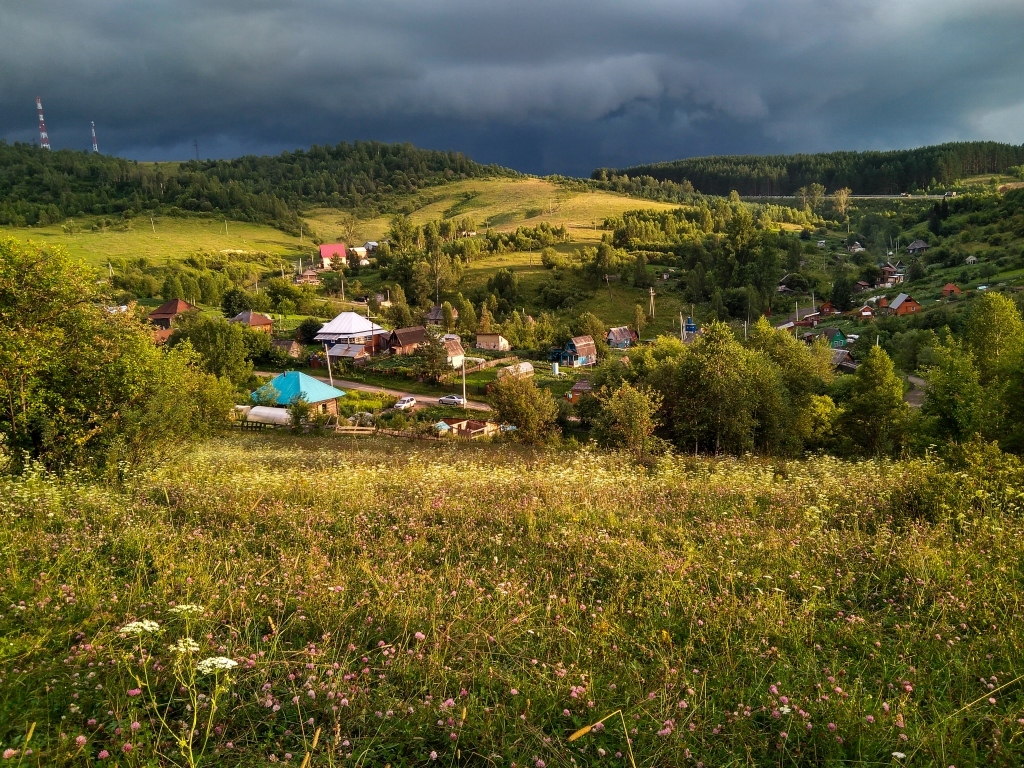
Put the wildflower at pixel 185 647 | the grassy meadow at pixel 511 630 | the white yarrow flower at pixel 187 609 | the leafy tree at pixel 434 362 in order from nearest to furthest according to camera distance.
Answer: the grassy meadow at pixel 511 630 → the wildflower at pixel 185 647 → the white yarrow flower at pixel 187 609 → the leafy tree at pixel 434 362

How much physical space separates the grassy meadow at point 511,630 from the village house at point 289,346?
183 ft

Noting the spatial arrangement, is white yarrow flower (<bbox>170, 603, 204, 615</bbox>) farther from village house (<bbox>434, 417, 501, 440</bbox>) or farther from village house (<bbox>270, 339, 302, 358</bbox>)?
village house (<bbox>270, 339, 302, 358</bbox>)

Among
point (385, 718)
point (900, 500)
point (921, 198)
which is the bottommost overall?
point (900, 500)

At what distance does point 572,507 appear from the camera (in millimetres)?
6297

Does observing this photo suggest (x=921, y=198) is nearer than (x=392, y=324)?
No

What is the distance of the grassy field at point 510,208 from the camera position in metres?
139

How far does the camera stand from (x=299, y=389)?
40438 mm

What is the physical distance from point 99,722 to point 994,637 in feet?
16.5

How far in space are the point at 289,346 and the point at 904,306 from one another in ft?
218

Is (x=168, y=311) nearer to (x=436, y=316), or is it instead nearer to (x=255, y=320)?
(x=255, y=320)

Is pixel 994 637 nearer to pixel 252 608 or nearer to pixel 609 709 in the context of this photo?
pixel 609 709

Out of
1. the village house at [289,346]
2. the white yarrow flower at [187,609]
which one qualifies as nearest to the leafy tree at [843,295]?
the village house at [289,346]

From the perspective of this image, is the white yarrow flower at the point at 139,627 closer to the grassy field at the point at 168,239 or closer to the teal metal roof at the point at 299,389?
the teal metal roof at the point at 299,389

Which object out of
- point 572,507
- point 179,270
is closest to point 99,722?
point 572,507
